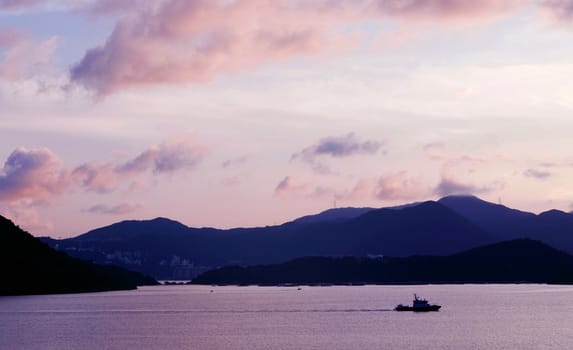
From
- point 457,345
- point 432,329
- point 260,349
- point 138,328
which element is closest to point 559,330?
point 432,329

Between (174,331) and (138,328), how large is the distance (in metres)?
11.7

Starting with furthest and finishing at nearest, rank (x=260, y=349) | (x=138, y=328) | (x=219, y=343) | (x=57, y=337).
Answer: (x=138, y=328) → (x=57, y=337) → (x=219, y=343) → (x=260, y=349)

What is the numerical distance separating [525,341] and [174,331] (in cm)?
6648

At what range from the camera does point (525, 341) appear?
15962 cm

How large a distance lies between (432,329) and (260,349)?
152 feet

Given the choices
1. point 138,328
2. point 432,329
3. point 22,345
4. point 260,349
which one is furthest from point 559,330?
point 22,345

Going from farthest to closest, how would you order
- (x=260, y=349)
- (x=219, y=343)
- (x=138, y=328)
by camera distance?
(x=138, y=328), (x=219, y=343), (x=260, y=349)

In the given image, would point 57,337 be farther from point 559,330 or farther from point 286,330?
point 559,330

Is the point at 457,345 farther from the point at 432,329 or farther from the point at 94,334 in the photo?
the point at 94,334

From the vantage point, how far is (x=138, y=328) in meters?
199

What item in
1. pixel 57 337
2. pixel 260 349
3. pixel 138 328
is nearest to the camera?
pixel 260 349

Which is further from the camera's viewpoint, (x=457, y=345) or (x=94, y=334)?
(x=94, y=334)

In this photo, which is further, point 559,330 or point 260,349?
point 559,330

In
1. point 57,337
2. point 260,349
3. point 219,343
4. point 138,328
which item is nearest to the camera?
point 260,349
